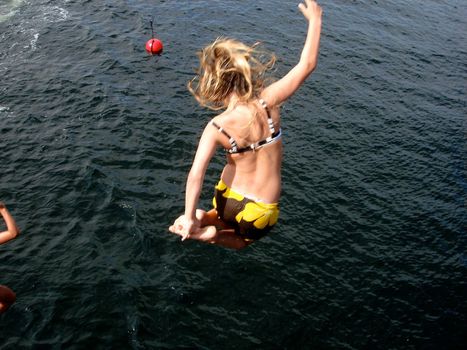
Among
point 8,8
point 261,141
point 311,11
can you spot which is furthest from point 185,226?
point 8,8

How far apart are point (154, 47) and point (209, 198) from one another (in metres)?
9.16

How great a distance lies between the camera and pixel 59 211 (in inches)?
519

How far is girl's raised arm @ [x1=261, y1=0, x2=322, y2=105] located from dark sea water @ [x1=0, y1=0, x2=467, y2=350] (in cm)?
699

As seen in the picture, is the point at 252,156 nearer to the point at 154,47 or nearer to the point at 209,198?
the point at 209,198

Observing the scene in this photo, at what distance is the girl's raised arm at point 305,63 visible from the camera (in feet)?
19.0

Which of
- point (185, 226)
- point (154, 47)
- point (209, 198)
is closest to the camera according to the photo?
point (185, 226)

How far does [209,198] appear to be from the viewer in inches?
558

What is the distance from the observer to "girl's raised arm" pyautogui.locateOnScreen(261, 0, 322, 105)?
19.0 ft

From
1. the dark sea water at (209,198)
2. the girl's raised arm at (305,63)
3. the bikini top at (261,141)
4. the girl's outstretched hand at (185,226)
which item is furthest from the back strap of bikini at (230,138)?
the dark sea water at (209,198)

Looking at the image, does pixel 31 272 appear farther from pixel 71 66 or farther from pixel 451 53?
pixel 451 53

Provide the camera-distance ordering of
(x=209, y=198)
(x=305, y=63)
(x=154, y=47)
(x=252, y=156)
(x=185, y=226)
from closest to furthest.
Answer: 1. (x=185, y=226)
2. (x=305, y=63)
3. (x=252, y=156)
4. (x=209, y=198)
5. (x=154, y=47)

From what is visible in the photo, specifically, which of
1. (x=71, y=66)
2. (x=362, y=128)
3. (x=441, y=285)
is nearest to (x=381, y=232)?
(x=441, y=285)

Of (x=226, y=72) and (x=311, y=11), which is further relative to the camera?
(x=311, y=11)

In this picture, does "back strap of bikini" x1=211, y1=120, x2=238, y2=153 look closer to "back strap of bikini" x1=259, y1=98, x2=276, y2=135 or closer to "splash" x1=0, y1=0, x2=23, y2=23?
"back strap of bikini" x1=259, y1=98, x2=276, y2=135
